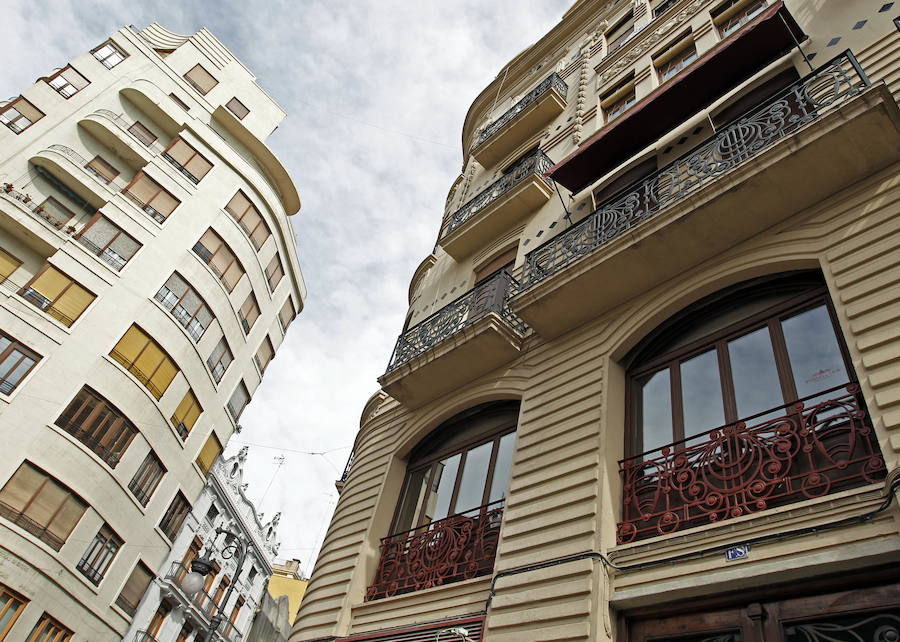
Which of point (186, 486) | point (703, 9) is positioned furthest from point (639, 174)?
point (186, 486)

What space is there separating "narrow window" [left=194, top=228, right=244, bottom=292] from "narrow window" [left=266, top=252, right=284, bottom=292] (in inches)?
85.1

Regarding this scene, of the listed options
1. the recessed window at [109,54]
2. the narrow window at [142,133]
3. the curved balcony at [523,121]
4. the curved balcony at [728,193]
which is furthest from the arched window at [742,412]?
the recessed window at [109,54]

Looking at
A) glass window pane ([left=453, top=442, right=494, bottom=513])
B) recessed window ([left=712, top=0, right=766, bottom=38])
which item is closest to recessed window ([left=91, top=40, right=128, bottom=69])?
recessed window ([left=712, top=0, right=766, bottom=38])

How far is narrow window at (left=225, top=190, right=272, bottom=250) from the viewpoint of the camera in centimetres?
2667

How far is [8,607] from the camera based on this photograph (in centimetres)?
1592

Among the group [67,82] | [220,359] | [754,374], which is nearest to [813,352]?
[754,374]

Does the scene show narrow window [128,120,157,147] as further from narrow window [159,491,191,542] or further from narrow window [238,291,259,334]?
narrow window [159,491,191,542]

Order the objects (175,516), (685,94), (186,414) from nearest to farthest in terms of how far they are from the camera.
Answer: (685,94) → (186,414) → (175,516)

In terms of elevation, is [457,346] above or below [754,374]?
above

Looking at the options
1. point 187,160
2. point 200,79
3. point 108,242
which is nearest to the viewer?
point 108,242

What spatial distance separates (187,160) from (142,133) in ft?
6.31

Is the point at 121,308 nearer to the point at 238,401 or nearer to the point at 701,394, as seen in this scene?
the point at 238,401

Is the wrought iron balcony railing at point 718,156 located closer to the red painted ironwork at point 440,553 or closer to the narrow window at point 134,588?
the red painted ironwork at point 440,553

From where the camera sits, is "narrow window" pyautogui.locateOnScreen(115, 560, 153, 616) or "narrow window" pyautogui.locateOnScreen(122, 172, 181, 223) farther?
"narrow window" pyautogui.locateOnScreen(122, 172, 181, 223)
